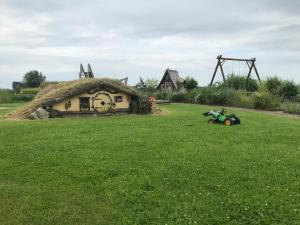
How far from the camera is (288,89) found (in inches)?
1284

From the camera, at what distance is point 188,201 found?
6.20m

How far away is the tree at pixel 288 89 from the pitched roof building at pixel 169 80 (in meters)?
23.7

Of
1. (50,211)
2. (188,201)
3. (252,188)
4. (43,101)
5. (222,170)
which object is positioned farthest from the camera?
(43,101)

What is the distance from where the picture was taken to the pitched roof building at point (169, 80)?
56053 millimetres

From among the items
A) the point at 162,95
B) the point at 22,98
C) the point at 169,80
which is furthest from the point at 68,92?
the point at 169,80

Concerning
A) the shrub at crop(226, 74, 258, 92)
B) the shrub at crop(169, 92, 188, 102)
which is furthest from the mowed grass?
the shrub at crop(226, 74, 258, 92)

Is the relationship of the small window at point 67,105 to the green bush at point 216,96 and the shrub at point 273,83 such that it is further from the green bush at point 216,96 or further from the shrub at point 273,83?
the shrub at point 273,83

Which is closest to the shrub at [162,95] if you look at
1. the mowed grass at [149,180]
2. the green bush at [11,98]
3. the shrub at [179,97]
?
the shrub at [179,97]

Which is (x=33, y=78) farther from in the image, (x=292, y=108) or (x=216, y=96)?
(x=292, y=108)

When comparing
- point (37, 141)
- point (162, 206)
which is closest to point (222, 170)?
point (162, 206)

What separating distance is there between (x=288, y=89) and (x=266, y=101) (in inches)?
240

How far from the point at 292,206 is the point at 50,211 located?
3.61m

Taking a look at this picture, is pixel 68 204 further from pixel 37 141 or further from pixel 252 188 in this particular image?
pixel 37 141

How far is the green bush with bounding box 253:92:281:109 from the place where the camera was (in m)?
27.1
